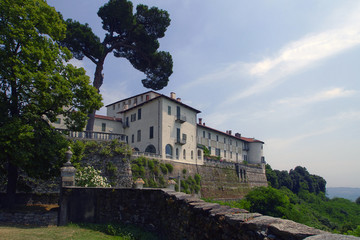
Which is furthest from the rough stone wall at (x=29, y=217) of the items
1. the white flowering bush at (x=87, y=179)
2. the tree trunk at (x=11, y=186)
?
the white flowering bush at (x=87, y=179)

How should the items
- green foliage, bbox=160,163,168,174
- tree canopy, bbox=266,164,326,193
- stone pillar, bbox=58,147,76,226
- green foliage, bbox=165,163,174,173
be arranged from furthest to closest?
tree canopy, bbox=266,164,326,193 → green foliage, bbox=165,163,174,173 → green foliage, bbox=160,163,168,174 → stone pillar, bbox=58,147,76,226

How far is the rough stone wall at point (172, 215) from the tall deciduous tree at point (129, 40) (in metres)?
17.4

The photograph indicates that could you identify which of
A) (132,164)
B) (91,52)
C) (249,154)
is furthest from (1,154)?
(249,154)

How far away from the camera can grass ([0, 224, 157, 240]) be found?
28.2 ft

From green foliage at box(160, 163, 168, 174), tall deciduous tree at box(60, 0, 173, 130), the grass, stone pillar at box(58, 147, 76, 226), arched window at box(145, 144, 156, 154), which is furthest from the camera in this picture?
arched window at box(145, 144, 156, 154)

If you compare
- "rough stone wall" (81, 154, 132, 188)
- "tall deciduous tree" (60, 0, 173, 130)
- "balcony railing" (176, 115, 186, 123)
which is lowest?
"rough stone wall" (81, 154, 132, 188)

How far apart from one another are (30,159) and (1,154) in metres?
1.28

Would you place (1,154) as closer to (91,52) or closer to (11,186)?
(11,186)

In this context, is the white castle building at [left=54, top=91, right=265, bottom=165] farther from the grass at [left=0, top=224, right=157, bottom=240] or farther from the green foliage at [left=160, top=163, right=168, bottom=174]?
the grass at [left=0, top=224, right=157, bottom=240]

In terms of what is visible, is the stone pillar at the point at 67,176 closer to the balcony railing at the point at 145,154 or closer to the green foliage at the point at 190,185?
the balcony railing at the point at 145,154

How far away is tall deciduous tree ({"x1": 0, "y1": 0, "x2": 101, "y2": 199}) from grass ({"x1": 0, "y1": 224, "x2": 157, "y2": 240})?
5.06 meters

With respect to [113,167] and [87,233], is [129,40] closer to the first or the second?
[113,167]

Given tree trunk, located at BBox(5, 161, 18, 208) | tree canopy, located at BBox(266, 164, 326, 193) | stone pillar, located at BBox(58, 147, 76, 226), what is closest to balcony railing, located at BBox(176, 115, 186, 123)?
stone pillar, located at BBox(58, 147, 76, 226)

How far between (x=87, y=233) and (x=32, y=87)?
879cm
